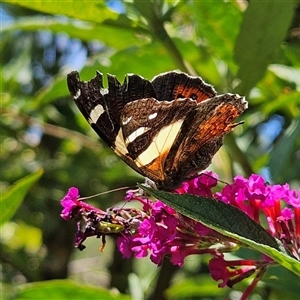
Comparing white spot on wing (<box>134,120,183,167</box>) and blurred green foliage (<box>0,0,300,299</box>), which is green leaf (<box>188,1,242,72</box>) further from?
white spot on wing (<box>134,120,183,167</box>)

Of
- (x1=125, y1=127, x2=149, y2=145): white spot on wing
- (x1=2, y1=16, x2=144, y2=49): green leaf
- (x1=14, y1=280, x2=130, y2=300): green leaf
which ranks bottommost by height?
(x1=14, y1=280, x2=130, y2=300): green leaf

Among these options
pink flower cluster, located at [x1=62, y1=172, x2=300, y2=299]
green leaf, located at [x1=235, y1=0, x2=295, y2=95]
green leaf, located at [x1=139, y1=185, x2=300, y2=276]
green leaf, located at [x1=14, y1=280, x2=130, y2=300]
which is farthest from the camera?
green leaf, located at [x1=14, y1=280, x2=130, y2=300]

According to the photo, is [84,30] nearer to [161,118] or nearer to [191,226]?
[161,118]

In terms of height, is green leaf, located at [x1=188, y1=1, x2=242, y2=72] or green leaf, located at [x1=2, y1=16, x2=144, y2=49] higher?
green leaf, located at [x1=188, y1=1, x2=242, y2=72]

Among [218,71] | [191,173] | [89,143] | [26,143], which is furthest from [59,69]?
[191,173]

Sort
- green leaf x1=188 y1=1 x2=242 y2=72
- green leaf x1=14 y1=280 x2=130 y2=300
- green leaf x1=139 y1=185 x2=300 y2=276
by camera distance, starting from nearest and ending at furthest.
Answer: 1. green leaf x1=139 y1=185 x2=300 y2=276
2. green leaf x1=188 y1=1 x2=242 y2=72
3. green leaf x1=14 y1=280 x2=130 y2=300

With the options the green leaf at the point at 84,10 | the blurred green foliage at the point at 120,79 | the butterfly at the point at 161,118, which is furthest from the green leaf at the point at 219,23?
the butterfly at the point at 161,118

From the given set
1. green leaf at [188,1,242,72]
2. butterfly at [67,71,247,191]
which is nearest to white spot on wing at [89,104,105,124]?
butterfly at [67,71,247,191]

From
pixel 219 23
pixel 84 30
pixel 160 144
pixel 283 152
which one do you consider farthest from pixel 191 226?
pixel 84 30

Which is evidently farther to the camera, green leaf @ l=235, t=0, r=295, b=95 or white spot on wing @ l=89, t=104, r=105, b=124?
green leaf @ l=235, t=0, r=295, b=95
